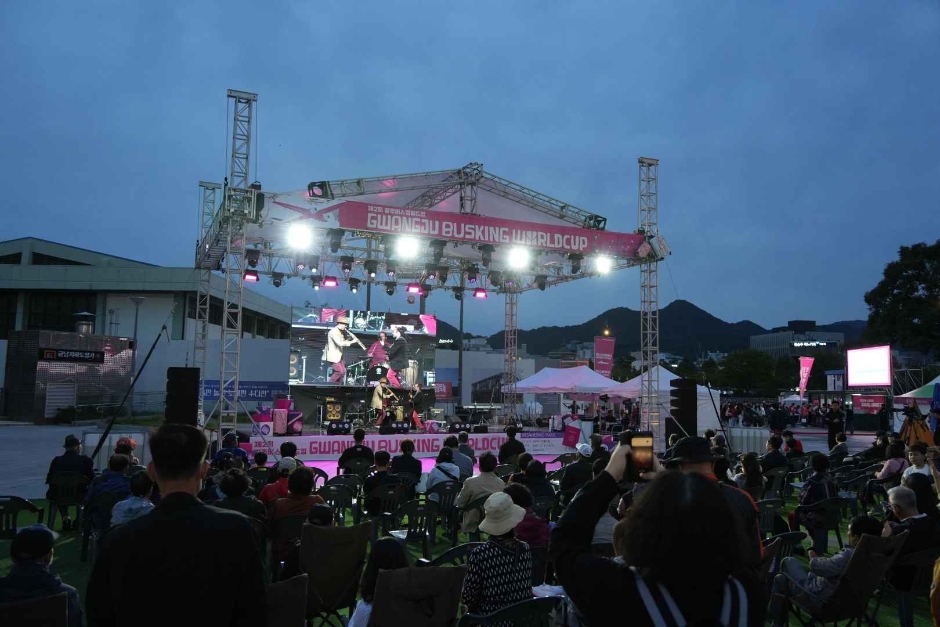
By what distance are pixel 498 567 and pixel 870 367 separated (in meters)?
25.7

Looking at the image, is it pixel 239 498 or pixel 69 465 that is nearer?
pixel 239 498

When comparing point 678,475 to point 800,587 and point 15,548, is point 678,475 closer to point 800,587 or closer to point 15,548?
point 15,548

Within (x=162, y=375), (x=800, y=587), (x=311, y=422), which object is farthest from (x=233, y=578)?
(x=162, y=375)

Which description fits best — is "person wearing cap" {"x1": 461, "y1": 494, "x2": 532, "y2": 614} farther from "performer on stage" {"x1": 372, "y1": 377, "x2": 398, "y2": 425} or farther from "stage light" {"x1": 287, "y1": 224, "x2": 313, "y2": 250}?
"performer on stage" {"x1": 372, "y1": 377, "x2": 398, "y2": 425}

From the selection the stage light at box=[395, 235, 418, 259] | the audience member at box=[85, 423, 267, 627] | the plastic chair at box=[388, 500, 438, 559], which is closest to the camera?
the audience member at box=[85, 423, 267, 627]

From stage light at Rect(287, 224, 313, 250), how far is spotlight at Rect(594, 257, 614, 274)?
7.52 meters

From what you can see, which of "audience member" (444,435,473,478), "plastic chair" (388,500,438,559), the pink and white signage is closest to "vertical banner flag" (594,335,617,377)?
the pink and white signage

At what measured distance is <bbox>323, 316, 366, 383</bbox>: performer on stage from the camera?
86.4ft

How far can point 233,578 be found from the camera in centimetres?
183

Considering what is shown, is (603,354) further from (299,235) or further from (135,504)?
(135,504)

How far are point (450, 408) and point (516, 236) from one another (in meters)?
15.2

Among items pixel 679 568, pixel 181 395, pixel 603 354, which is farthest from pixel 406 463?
pixel 603 354

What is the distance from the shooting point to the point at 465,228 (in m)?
15.7

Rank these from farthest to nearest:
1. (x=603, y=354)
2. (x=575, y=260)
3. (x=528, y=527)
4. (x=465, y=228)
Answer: (x=603, y=354) → (x=575, y=260) → (x=465, y=228) → (x=528, y=527)
